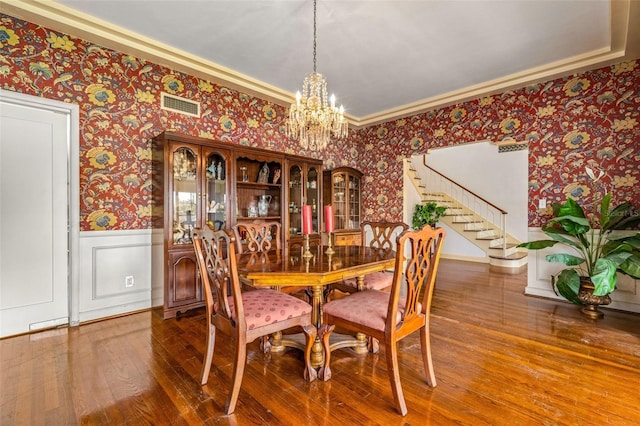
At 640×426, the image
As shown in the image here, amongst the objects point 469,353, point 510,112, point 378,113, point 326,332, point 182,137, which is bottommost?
point 469,353

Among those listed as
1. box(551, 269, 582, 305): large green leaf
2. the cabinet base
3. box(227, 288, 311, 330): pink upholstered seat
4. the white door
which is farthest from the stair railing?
the white door

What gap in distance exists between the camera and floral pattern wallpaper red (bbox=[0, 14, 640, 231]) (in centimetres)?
275

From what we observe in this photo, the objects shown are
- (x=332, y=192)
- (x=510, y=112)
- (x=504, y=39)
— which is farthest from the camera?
(x=332, y=192)

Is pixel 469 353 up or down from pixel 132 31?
down

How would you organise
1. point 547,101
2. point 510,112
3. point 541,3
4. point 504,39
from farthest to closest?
point 510,112
point 547,101
point 504,39
point 541,3

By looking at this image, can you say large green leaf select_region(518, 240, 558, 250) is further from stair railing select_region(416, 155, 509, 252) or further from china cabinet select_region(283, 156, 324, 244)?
stair railing select_region(416, 155, 509, 252)

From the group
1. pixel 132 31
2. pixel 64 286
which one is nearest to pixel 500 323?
pixel 64 286

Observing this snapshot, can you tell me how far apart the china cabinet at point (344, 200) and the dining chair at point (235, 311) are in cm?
296

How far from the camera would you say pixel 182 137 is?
3.10 meters

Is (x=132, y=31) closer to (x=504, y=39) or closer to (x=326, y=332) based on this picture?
(x=326, y=332)

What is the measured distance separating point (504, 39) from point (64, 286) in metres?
4.95

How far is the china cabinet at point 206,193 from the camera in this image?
3045 mm

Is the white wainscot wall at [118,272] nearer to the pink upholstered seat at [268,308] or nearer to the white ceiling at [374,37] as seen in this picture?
the pink upholstered seat at [268,308]

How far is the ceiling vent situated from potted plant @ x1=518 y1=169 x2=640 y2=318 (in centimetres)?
423
